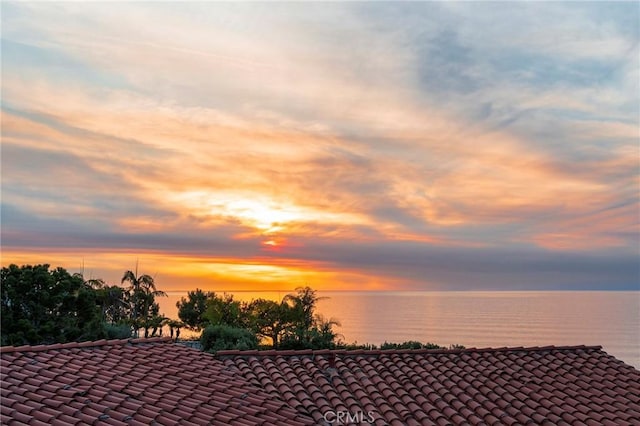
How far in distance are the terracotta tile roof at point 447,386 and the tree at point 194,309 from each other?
4006cm

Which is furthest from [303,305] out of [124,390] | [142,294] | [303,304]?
[124,390]

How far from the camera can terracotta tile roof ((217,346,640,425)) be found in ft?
36.9

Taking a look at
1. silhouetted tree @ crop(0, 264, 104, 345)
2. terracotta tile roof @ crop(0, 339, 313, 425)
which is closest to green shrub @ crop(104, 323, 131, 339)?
silhouetted tree @ crop(0, 264, 104, 345)

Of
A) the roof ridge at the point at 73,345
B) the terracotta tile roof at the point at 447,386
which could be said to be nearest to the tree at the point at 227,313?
the roof ridge at the point at 73,345

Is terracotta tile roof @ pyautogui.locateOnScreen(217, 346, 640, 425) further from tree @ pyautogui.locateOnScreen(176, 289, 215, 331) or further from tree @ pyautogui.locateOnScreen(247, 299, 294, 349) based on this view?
tree @ pyautogui.locateOnScreen(176, 289, 215, 331)

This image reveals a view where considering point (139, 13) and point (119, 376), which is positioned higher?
point (139, 13)

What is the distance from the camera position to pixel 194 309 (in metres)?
52.8

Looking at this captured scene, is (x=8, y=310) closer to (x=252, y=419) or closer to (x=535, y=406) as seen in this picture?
(x=252, y=419)

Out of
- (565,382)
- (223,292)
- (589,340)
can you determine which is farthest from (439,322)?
(565,382)

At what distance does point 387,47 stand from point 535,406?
11422mm

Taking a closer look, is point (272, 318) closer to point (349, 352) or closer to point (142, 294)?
point (142, 294)

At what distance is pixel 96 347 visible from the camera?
483 inches

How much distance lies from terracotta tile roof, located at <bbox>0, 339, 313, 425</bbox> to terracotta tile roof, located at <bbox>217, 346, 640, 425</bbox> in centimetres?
81

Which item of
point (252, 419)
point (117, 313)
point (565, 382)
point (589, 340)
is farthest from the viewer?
point (589, 340)
